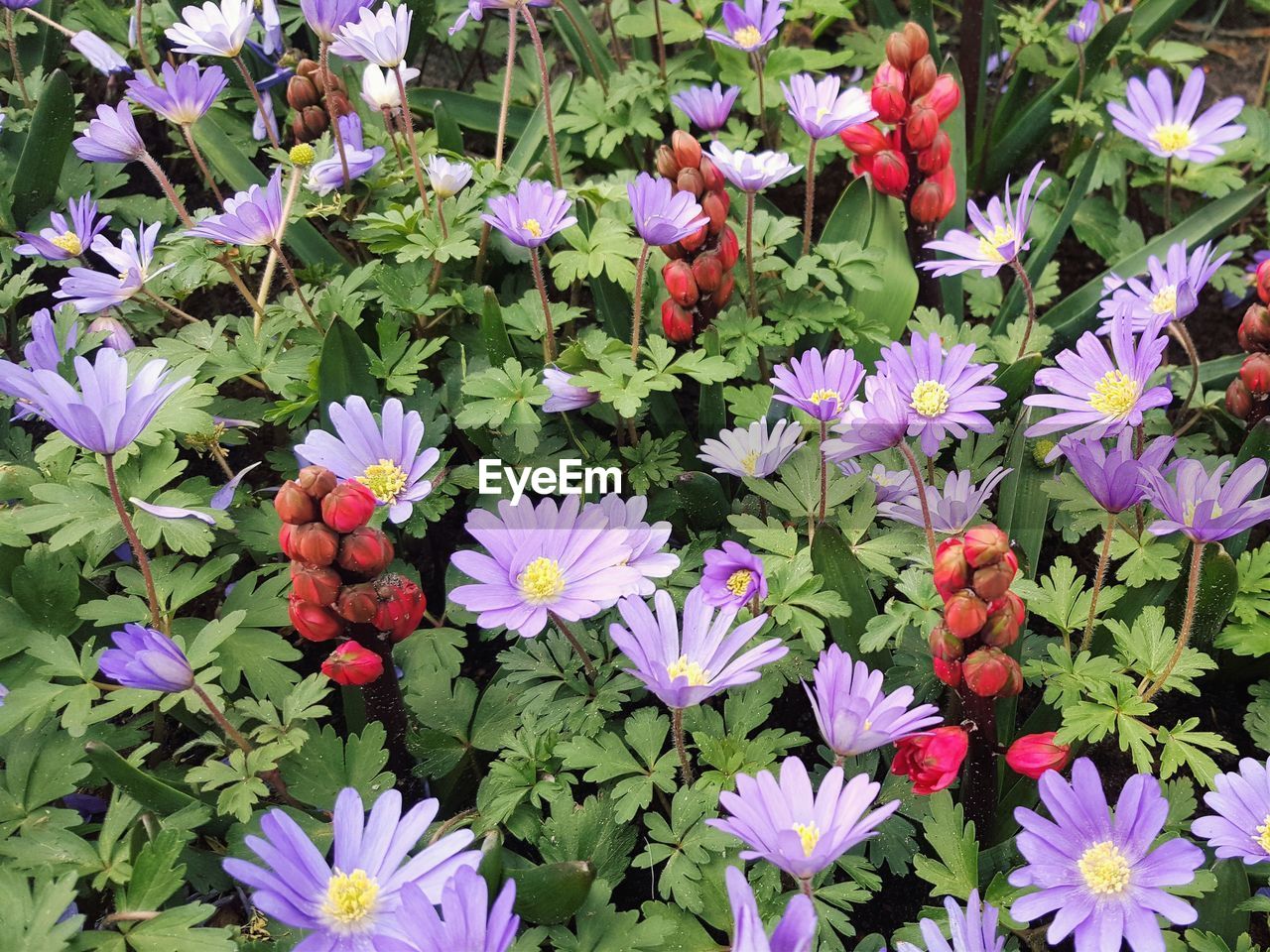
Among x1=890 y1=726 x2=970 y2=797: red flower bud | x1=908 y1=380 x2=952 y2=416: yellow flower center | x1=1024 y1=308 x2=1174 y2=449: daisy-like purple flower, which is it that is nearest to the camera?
x1=890 y1=726 x2=970 y2=797: red flower bud

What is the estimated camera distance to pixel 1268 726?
1521 mm

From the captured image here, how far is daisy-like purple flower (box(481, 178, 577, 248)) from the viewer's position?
160 centimetres

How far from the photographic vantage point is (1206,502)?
134 cm

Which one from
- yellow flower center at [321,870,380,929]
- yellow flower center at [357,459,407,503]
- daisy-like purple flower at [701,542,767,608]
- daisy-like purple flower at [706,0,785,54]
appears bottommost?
yellow flower center at [321,870,380,929]

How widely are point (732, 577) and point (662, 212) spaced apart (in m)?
0.56

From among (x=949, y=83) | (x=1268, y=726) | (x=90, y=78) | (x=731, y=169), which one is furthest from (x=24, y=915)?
(x=90, y=78)

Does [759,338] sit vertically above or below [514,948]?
above

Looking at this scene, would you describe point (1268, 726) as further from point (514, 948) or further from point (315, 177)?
point (315, 177)

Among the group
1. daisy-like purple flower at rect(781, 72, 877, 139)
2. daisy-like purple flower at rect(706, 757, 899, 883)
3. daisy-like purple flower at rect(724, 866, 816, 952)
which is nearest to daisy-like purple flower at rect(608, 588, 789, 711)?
daisy-like purple flower at rect(706, 757, 899, 883)

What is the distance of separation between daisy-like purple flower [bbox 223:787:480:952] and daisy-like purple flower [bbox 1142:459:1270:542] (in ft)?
3.09

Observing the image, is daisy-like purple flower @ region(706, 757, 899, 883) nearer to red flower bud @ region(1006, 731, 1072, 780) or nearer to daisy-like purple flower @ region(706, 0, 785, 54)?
red flower bud @ region(1006, 731, 1072, 780)

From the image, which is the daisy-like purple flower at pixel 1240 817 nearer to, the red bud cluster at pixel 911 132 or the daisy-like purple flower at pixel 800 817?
the daisy-like purple flower at pixel 800 817

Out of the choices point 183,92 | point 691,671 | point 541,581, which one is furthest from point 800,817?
point 183,92

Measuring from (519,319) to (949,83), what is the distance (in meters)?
0.88
